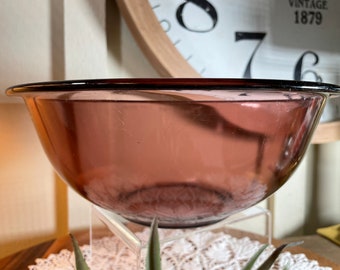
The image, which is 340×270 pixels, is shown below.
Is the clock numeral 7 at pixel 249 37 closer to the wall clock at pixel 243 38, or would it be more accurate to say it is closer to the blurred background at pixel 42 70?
the wall clock at pixel 243 38

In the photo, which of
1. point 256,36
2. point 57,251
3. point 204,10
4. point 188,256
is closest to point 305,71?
point 256,36

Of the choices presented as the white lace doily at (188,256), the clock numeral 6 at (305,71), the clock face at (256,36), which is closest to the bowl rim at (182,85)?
the white lace doily at (188,256)

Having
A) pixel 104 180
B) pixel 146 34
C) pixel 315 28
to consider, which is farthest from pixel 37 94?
pixel 315 28

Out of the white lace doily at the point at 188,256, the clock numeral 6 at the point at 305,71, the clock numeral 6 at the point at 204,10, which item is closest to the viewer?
the white lace doily at the point at 188,256

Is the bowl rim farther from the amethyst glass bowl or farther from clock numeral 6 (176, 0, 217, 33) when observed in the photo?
clock numeral 6 (176, 0, 217, 33)

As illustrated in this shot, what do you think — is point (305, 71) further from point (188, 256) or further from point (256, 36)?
point (188, 256)

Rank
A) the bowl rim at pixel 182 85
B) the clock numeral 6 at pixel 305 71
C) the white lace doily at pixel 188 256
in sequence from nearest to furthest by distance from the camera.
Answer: the bowl rim at pixel 182 85, the white lace doily at pixel 188 256, the clock numeral 6 at pixel 305 71

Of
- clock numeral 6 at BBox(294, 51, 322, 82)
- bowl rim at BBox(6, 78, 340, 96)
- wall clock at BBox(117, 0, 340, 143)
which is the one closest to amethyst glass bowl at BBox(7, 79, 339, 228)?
bowl rim at BBox(6, 78, 340, 96)
